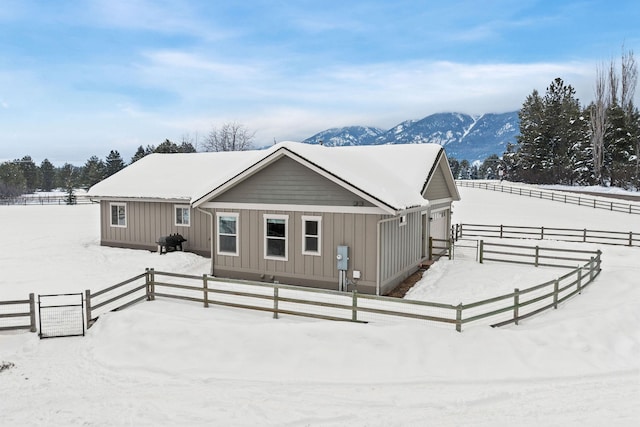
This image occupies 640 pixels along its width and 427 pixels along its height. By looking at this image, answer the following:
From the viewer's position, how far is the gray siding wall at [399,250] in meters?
14.0

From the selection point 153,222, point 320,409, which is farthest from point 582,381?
point 153,222

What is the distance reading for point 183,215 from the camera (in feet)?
69.2

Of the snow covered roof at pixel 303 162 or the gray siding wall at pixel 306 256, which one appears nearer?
the gray siding wall at pixel 306 256

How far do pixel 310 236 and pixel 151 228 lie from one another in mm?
11114

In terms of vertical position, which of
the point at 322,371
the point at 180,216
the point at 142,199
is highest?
the point at 142,199

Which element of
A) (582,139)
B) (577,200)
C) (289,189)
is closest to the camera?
(289,189)

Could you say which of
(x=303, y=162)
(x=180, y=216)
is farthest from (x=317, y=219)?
(x=180, y=216)

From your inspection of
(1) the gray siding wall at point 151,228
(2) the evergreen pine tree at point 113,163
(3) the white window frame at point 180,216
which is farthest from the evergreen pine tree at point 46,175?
(3) the white window frame at point 180,216

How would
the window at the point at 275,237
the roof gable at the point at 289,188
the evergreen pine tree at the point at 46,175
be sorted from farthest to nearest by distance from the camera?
the evergreen pine tree at the point at 46,175, the window at the point at 275,237, the roof gable at the point at 289,188

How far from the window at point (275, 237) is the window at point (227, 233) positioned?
51.2 inches

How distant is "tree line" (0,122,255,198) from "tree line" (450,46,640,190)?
46938 mm

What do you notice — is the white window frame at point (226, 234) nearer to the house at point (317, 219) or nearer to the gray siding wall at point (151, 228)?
the house at point (317, 219)

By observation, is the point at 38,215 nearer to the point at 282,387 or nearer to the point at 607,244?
the point at 282,387

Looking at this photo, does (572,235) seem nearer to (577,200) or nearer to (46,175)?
(577,200)
